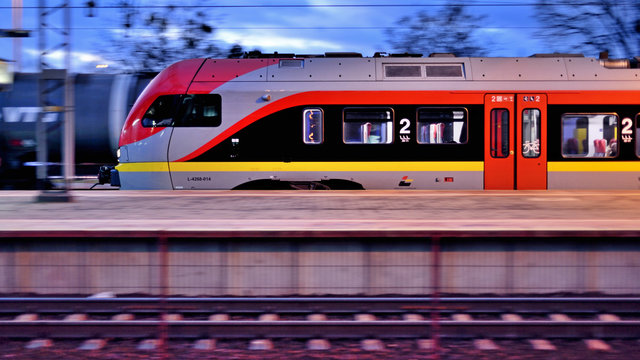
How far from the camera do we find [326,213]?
32.4 ft

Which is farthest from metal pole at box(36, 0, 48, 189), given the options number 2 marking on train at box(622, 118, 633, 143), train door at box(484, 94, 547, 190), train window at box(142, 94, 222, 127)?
number 2 marking on train at box(622, 118, 633, 143)

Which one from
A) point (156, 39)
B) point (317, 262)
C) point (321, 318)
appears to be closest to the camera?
point (321, 318)

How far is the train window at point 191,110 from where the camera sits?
13.4 m

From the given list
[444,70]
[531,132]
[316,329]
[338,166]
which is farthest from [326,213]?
[531,132]

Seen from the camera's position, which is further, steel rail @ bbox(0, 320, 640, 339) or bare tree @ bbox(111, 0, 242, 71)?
bare tree @ bbox(111, 0, 242, 71)

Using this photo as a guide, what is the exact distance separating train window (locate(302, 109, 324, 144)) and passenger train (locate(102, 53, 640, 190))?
0.07ft

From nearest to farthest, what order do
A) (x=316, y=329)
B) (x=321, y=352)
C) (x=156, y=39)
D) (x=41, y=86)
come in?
1. (x=321, y=352)
2. (x=316, y=329)
3. (x=41, y=86)
4. (x=156, y=39)

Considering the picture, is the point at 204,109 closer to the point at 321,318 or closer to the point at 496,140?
the point at 496,140

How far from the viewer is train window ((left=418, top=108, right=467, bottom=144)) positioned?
13391 mm

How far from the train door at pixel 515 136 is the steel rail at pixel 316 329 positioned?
24.6ft

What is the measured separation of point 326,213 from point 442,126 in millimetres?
4644

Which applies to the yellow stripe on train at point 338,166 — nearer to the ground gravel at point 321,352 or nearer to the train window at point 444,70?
the train window at point 444,70

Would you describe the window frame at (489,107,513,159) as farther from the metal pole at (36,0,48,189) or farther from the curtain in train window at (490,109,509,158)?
the metal pole at (36,0,48,189)

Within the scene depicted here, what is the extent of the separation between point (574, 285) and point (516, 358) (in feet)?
6.97
